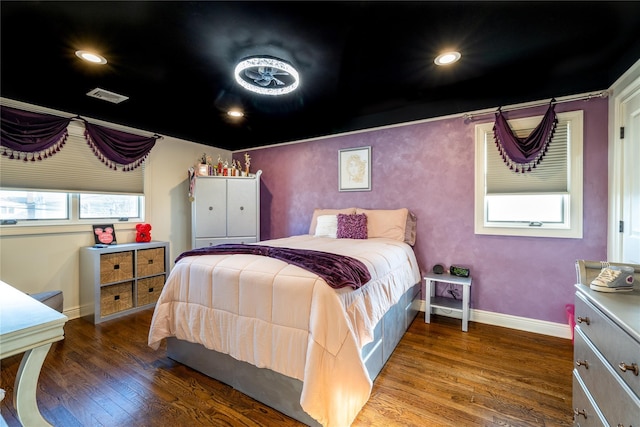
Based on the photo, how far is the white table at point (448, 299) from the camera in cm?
268

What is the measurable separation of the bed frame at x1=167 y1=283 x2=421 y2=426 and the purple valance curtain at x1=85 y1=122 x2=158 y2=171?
7.95 feet

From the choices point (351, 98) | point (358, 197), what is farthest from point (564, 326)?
point (351, 98)

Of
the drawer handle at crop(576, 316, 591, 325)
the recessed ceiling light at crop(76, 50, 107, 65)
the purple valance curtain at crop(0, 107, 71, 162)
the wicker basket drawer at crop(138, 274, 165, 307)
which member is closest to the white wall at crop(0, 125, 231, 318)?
the wicker basket drawer at crop(138, 274, 165, 307)

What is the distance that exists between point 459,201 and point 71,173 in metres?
4.35

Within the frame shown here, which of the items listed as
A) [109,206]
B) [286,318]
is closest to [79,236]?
[109,206]

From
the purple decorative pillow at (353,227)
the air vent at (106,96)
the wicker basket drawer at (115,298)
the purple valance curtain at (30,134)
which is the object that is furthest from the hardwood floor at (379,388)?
the air vent at (106,96)

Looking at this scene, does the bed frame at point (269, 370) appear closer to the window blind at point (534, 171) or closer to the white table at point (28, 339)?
the white table at point (28, 339)

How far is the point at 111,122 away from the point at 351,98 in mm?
2929

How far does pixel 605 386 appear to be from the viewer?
1054 mm

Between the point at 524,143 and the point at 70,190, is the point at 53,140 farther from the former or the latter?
the point at 524,143

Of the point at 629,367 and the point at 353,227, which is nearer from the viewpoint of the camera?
the point at 629,367

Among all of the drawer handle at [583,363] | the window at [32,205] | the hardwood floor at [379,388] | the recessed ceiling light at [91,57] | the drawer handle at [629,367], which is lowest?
Result: the hardwood floor at [379,388]

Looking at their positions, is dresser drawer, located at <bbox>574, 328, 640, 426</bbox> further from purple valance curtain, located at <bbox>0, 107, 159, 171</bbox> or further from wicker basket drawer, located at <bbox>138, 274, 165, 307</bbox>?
purple valance curtain, located at <bbox>0, 107, 159, 171</bbox>

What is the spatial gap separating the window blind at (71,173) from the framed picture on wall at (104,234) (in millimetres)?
430
